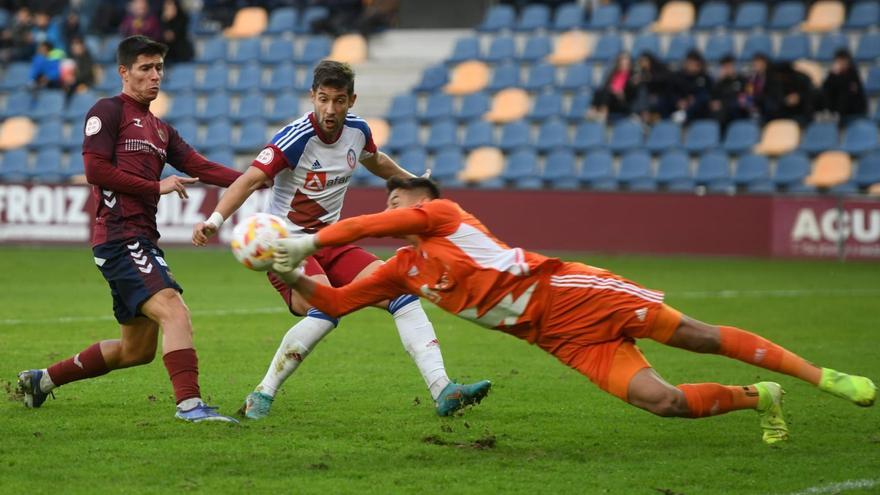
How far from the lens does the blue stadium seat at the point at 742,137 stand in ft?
72.2

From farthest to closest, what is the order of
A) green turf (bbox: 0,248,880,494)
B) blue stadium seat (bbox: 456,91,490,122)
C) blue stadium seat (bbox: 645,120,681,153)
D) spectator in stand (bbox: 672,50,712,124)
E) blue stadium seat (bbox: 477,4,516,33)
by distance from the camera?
blue stadium seat (bbox: 477,4,516,33) → blue stadium seat (bbox: 456,91,490,122) → blue stadium seat (bbox: 645,120,681,153) → spectator in stand (bbox: 672,50,712,124) → green turf (bbox: 0,248,880,494)

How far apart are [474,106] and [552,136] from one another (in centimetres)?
209

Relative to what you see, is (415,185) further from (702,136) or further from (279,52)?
(279,52)

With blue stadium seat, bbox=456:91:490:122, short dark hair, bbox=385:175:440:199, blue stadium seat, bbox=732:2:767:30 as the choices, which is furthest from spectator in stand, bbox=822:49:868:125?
short dark hair, bbox=385:175:440:199

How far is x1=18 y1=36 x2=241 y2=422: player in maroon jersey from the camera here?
723cm

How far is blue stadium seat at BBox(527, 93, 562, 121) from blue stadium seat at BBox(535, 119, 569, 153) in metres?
0.42

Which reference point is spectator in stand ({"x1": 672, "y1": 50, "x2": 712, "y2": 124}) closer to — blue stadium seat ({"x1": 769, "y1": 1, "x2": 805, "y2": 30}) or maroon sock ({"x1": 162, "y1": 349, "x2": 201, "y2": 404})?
blue stadium seat ({"x1": 769, "y1": 1, "x2": 805, "y2": 30})

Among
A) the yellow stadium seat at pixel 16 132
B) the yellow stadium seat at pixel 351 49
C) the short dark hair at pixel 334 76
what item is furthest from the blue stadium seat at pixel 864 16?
the short dark hair at pixel 334 76

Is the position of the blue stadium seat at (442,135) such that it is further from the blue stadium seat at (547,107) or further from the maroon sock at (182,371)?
the maroon sock at (182,371)

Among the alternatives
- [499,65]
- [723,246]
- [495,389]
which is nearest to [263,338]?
[495,389]

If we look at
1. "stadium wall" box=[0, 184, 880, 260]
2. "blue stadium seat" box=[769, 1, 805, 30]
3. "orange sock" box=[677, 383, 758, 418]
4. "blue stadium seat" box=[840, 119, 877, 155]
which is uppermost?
"blue stadium seat" box=[769, 1, 805, 30]

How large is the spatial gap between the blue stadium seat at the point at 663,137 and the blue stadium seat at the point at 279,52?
8.85m

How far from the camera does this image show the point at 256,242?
20.0 feet

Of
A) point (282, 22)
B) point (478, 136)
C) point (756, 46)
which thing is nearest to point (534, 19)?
point (478, 136)
